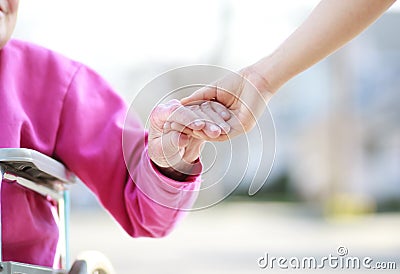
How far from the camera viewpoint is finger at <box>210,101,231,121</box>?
1216 mm

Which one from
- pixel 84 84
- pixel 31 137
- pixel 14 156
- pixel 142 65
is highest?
pixel 142 65

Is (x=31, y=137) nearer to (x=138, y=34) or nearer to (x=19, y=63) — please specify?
(x=19, y=63)

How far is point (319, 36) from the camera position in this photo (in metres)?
1.21

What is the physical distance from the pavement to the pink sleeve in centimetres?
69

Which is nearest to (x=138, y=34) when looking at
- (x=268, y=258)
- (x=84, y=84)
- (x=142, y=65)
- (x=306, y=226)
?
(x=142, y=65)

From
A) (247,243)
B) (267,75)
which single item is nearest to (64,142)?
(267,75)

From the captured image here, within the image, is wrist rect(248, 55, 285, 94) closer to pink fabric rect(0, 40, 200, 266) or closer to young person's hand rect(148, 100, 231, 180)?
young person's hand rect(148, 100, 231, 180)

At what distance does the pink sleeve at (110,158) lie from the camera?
1.45m

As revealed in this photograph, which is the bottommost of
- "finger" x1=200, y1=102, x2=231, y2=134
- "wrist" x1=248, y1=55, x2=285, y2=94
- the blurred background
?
"finger" x1=200, y1=102, x2=231, y2=134

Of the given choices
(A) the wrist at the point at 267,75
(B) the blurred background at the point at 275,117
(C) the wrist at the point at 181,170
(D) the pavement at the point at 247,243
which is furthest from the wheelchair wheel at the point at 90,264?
(B) the blurred background at the point at 275,117

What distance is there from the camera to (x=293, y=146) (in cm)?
1486

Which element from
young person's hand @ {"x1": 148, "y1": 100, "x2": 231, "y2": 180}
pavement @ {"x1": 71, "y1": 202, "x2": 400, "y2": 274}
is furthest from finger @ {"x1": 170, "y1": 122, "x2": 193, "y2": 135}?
pavement @ {"x1": 71, "y1": 202, "x2": 400, "y2": 274}

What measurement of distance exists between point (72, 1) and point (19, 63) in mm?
9312

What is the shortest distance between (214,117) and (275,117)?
5.59 meters
